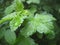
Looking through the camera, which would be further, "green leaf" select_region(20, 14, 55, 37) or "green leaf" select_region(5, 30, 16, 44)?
"green leaf" select_region(5, 30, 16, 44)

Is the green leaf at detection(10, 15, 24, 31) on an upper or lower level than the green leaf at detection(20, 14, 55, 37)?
upper

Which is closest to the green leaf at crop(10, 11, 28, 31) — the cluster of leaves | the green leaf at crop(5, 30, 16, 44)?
the cluster of leaves

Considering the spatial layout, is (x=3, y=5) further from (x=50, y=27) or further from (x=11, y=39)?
(x=50, y=27)

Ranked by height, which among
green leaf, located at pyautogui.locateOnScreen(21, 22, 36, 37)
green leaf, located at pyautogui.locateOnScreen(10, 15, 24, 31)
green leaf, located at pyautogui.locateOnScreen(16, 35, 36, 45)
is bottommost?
green leaf, located at pyautogui.locateOnScreen(16, 35, 36, 45)

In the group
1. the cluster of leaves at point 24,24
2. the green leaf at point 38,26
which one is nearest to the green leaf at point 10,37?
the cluster of leaves at point 24,24

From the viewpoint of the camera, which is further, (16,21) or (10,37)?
(10,37)

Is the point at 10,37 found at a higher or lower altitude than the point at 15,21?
lower

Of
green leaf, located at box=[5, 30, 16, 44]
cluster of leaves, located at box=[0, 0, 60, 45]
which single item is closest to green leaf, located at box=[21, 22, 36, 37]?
cluster of leaves, located at box=[0, 0, 60, 45]

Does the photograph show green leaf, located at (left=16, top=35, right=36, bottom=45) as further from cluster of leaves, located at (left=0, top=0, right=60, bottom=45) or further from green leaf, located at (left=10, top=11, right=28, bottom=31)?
green leaf, located at (left=10, top=11, right=28, bottom=31)

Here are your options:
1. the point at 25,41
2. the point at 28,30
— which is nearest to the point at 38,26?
the point at 28,30

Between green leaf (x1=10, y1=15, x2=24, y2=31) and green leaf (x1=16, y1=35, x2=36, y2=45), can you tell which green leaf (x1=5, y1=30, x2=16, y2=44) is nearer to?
green leaf (x1=16, y1=35, x2=36, y2=45)

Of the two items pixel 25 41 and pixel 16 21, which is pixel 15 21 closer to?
pixel 16 21
